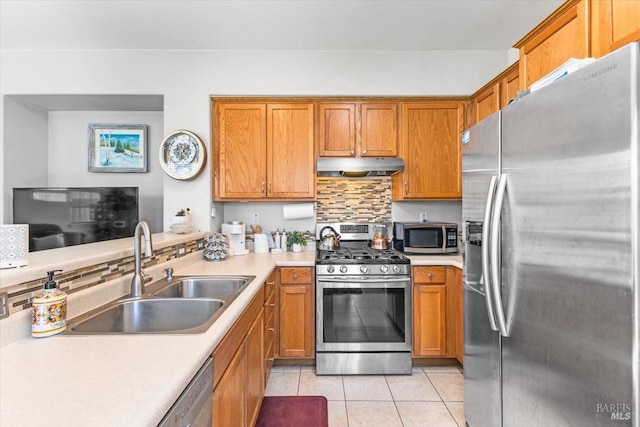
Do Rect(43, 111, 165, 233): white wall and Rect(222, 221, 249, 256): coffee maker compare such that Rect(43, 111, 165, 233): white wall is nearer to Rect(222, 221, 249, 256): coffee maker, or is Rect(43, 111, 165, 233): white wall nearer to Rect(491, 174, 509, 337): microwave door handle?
Rect(222, 221, 249, 256): coffee maker

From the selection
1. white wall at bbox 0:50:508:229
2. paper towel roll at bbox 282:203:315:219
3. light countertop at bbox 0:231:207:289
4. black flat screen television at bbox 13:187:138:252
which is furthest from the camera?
paper towel roll at bbox 282:203:315:219

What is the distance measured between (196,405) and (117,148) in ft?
10.8

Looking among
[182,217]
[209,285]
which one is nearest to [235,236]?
[182,217]

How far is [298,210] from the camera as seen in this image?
3264 millimetres

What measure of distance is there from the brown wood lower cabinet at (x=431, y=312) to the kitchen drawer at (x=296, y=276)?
849 mm

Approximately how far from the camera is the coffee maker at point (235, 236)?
2.94 meters

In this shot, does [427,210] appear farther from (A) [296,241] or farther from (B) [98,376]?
(B) [98,376]

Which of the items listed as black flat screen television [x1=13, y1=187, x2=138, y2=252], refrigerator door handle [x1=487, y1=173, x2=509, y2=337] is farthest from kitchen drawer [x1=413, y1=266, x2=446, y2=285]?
black flat screen television [x1=13, y1=187, x2=138, y2=252]

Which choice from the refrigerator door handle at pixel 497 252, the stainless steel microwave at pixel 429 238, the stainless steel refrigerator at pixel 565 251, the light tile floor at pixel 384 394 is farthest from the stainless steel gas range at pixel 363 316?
the refrigerator door handle at pixel 497 252

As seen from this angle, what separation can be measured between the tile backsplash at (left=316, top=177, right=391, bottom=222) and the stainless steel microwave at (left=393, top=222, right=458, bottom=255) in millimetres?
485

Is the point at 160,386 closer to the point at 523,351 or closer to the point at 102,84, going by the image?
the point at 523,351

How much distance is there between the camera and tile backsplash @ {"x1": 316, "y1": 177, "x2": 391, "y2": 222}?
3340 mm

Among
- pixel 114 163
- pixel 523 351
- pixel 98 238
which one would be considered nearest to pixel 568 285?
pixel 523 351

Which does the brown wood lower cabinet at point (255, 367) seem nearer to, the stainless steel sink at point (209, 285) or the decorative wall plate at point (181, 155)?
the stainless steel sink at point (209, 285)
